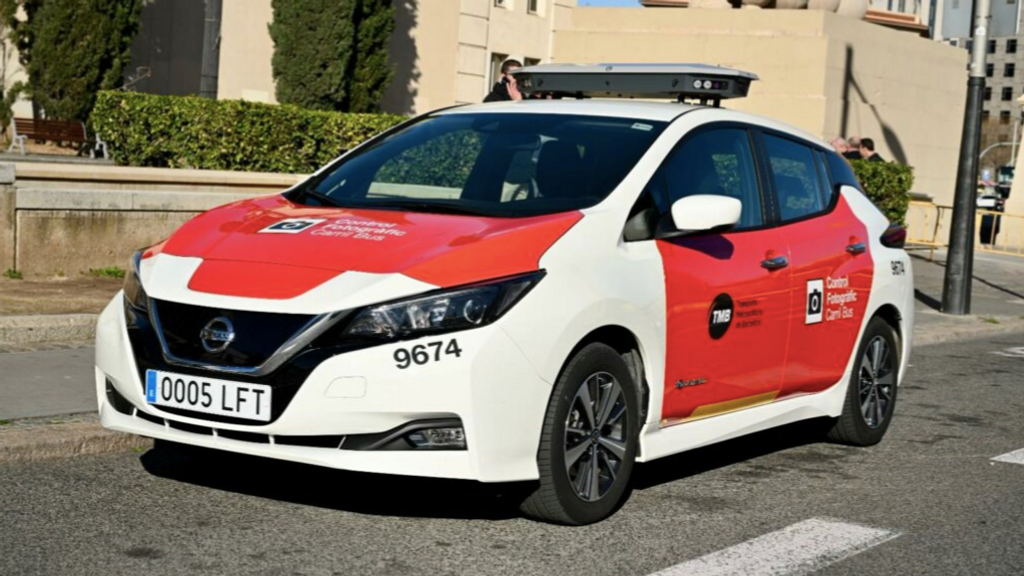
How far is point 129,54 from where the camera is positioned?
85.7ft

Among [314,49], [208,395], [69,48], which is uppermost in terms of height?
[314,49]

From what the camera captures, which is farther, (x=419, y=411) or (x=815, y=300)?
(x=815, y=300)

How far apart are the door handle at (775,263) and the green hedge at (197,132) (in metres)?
10.2

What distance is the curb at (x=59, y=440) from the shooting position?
668 cm

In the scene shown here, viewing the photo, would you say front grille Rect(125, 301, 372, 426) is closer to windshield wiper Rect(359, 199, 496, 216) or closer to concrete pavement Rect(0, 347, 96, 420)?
windshield wiper Rect(359, 199, 496, 216)

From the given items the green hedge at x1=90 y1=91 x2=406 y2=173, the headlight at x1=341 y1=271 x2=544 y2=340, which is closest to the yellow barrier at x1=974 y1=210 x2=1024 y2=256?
the green hedge at x1=90 y1=91 x2=406 y2=173

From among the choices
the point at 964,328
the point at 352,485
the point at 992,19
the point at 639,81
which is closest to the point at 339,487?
the point at 352,485

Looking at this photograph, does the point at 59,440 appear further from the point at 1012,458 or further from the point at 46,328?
the point at 1012,458

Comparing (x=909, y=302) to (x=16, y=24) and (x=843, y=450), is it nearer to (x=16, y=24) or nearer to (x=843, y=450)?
(x=843, y=450)

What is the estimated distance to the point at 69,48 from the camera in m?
25.4

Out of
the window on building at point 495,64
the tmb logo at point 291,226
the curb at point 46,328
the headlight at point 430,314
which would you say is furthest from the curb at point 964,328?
the window on building at point 495,64

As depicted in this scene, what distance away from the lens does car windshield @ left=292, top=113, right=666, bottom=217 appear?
6461 millimetres

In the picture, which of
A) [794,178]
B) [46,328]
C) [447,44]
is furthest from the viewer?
[447,44]

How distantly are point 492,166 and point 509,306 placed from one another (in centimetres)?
146
